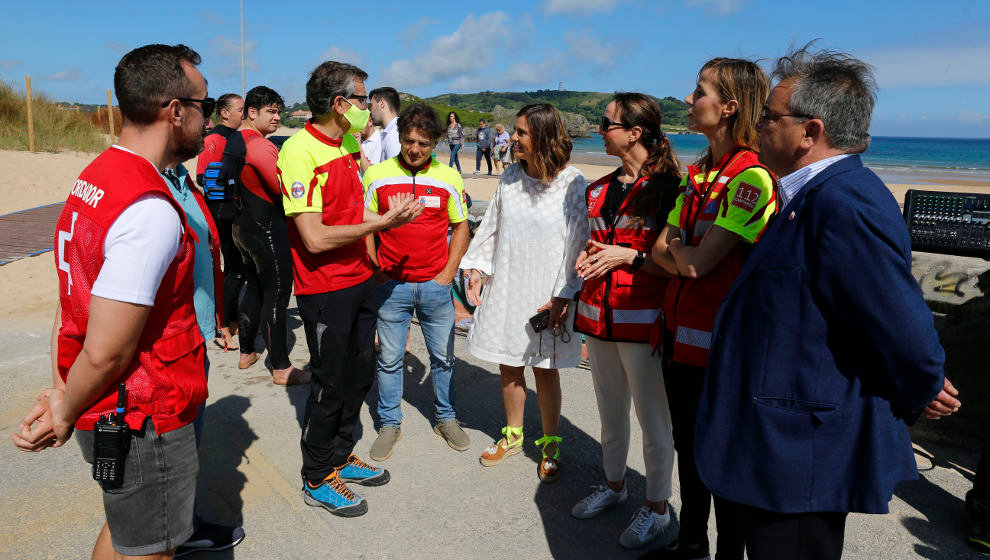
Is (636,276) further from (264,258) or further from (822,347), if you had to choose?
(264,258)

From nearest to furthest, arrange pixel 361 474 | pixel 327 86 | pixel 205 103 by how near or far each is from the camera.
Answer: pixel 205 103 < pixel 327 86 < pixel 361 474

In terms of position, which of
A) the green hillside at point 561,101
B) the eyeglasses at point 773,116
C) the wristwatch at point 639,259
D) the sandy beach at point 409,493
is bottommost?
the sandy beach at point 409,493

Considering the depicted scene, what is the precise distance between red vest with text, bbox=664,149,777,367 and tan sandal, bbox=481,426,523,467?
4.99 ft

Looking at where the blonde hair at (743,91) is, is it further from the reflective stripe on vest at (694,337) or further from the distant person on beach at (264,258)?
the distant person on beach at (264,258)

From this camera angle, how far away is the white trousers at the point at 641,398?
2.96 meters

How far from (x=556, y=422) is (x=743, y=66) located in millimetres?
2178

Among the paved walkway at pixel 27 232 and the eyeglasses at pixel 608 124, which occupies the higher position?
the eyeglasses at pixel 608 124

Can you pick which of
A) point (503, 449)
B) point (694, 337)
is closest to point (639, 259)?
point (694, 337)

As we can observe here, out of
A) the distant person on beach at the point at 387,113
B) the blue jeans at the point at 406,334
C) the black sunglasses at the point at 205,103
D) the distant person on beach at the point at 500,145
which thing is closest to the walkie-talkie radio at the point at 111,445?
the black sunglasses at the point at 205,103

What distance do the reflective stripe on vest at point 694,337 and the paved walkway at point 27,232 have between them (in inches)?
334

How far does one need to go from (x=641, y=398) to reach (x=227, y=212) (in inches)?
162

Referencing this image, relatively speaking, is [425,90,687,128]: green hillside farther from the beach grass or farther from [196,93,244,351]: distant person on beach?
[196,93,244,351]: distant person on beach

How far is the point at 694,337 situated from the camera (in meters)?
2.47

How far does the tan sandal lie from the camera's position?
12.4ft
